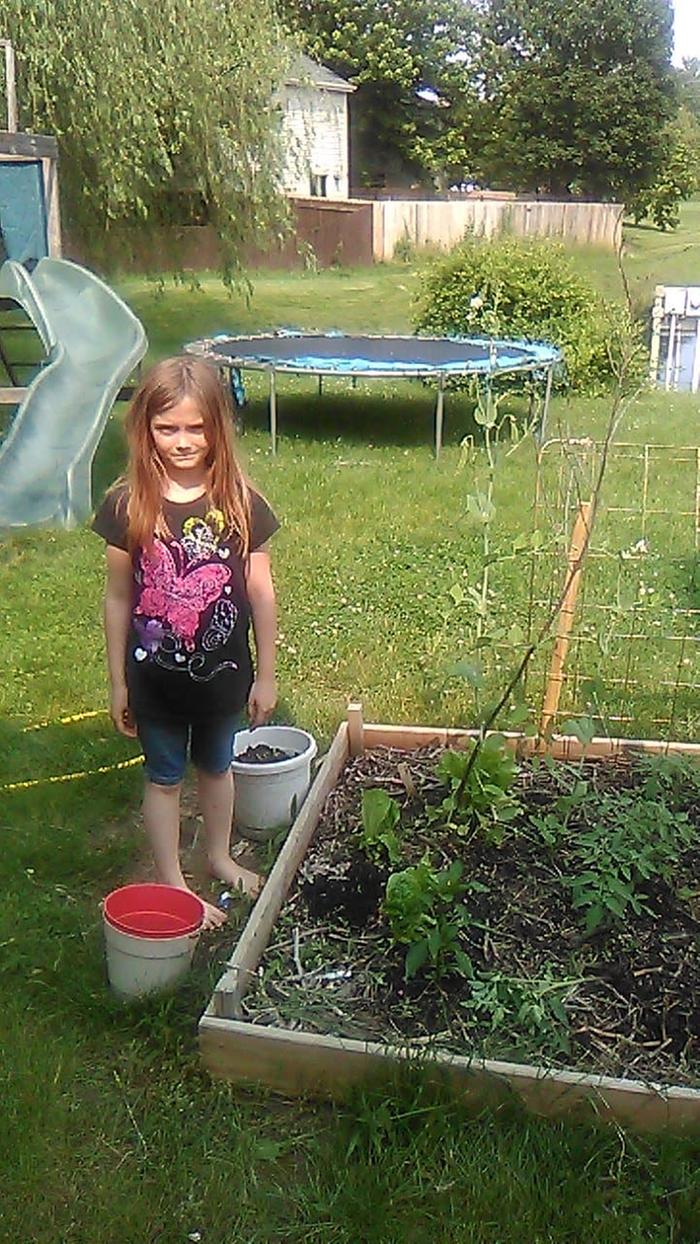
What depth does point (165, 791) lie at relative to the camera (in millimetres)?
2746

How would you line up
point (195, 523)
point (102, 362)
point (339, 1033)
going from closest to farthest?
point (339, 1033) → point (195, 523) → point (102, 362)

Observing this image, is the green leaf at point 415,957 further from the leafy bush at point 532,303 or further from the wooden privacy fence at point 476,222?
the wooden privacy fence at point 476,222

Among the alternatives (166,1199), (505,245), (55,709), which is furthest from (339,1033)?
(505,245)

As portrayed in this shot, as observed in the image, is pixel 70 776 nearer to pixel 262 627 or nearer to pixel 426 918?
pixel 262 627

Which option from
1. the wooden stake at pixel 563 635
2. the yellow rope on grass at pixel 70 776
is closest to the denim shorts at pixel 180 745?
the yellow rope on grass at pixel 70 776

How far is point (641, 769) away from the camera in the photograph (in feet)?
10.2

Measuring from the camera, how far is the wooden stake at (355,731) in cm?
334

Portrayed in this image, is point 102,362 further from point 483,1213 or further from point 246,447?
point 483,1213

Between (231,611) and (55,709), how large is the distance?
1631 millimetres

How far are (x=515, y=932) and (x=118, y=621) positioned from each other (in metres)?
1.14

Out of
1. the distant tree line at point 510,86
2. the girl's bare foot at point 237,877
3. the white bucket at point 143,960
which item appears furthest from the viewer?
the distant tree line at point 510,86

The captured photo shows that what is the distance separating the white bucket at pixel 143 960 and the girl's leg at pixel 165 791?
9.5 inches

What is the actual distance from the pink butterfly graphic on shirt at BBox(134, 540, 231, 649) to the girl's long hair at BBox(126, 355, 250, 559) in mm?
48

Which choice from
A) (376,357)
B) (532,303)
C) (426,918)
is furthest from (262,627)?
(532,303)
